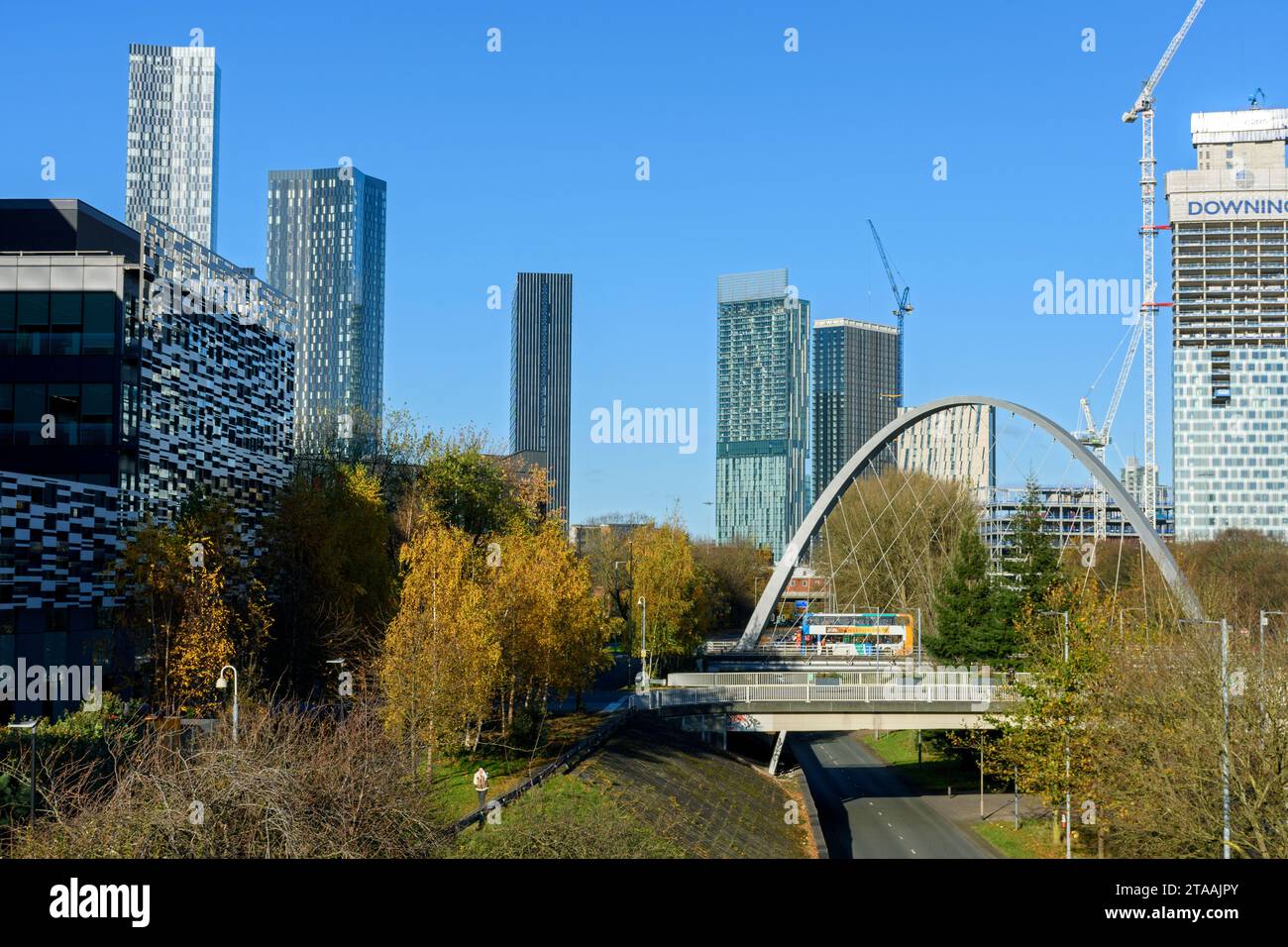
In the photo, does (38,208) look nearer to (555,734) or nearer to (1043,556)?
(555,734)

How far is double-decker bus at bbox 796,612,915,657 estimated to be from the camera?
90750 mm

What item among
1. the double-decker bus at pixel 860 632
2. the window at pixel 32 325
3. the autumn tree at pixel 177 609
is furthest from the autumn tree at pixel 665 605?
the window at pixel 32 325

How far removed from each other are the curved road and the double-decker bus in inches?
481

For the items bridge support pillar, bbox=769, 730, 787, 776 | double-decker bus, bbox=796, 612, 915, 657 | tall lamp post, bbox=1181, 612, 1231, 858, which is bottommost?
bridge support pillar, bbox=769, 730, 787, 776

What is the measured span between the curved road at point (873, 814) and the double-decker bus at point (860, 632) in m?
12.2

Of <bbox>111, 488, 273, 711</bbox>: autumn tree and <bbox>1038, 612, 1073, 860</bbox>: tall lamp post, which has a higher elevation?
<bbox>111, 488, 273, 711</bbox>: autumn tree

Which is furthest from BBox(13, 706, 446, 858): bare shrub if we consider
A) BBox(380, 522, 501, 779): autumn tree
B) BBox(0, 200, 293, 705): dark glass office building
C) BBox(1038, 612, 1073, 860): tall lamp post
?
BBox(1038, 612, 1073, 860): tall lamp post

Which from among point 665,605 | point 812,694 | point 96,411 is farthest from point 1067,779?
point 665,605

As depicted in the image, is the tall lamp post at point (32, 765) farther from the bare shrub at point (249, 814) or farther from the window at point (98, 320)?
the window at point (98, 320)

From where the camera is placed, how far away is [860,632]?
92750 millimetres

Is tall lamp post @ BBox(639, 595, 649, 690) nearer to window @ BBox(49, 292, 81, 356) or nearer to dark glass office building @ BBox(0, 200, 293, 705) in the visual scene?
dark glass office building @ BBox(0, 200, 293, 705)

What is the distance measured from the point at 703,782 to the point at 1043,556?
82.5ft

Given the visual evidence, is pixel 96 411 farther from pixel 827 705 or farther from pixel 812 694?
pixel 827 705

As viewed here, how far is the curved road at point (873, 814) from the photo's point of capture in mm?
48000
